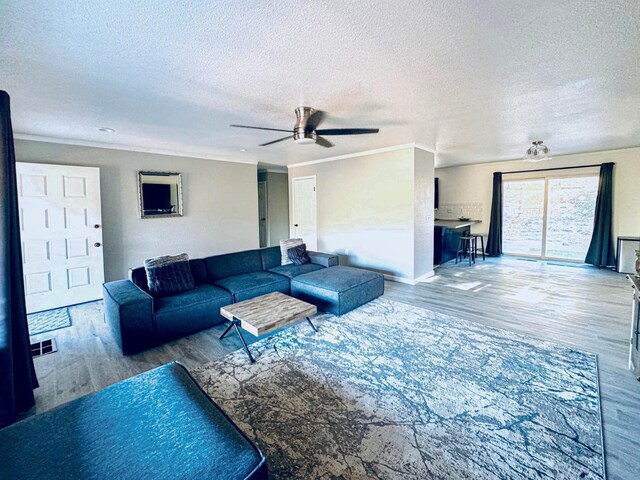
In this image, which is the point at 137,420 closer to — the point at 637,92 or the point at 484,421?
the point at 484,421

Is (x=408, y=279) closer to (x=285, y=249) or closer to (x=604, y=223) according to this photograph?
(x=285, y=249)

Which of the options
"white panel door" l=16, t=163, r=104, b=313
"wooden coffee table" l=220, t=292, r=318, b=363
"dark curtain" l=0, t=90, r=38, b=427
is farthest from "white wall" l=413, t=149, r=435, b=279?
"white panel door" l=16, t=163, r=104, b=313

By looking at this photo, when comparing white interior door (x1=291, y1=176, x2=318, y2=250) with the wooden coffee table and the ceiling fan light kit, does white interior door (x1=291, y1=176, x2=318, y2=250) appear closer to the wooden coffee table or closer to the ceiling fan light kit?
the wooden coffee table

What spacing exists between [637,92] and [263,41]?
11.1 ft

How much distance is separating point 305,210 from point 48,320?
15.9 feet

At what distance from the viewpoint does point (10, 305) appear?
1.96m

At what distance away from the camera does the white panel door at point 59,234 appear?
3.97m

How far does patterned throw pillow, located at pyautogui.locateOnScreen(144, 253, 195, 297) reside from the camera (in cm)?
341

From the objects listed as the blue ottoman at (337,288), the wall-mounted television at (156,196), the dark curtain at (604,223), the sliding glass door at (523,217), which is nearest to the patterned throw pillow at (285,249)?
the blue ottoman at (337,288)

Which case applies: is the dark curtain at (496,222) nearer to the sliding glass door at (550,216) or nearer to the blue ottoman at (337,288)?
the sliding glass door at (550,216)

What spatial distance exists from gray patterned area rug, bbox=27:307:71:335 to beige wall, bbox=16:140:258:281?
33.2 inches

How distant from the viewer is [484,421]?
6.37 ft

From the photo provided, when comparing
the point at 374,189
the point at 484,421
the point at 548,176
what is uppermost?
the point at 548,176

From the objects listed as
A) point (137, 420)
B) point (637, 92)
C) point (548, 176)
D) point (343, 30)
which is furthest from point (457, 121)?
point (548, 176)
